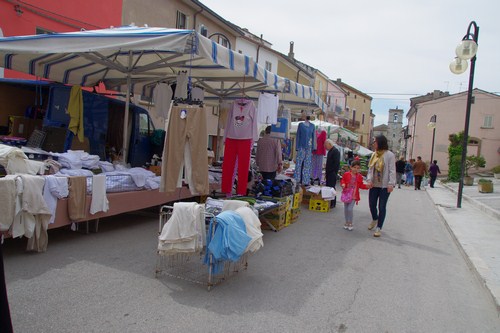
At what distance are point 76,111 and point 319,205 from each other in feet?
21.6

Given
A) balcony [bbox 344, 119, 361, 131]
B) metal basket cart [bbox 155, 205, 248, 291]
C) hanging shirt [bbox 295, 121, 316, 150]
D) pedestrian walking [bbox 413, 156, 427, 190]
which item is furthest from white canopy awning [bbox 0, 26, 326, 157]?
balcony [bbox 344, 119, 361, 131]

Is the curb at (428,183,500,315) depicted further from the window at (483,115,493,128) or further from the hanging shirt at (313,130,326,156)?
the window at (483,115,493,128)

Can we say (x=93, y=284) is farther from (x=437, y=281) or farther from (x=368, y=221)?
(x=368, y=221)

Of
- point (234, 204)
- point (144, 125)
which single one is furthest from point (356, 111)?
point (234, 204)

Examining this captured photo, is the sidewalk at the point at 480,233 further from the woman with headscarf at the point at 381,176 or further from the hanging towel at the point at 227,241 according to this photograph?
the hanging towel at the point at 227,241

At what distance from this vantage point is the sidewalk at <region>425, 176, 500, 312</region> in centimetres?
556

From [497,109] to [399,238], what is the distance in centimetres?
3781

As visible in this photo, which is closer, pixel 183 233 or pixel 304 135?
pixel 183 233

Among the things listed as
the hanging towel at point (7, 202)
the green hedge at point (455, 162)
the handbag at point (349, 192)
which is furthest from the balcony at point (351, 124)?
the hanging towel at point (7, 202)

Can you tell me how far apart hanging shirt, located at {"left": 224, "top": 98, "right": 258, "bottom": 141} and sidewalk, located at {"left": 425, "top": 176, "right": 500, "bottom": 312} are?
14.7 ft

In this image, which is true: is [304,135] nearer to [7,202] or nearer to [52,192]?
[52,192]

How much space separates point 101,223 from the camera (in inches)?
280

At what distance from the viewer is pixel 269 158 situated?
9.00 meters

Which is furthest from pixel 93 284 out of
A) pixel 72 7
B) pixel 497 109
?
pixel 497 109
